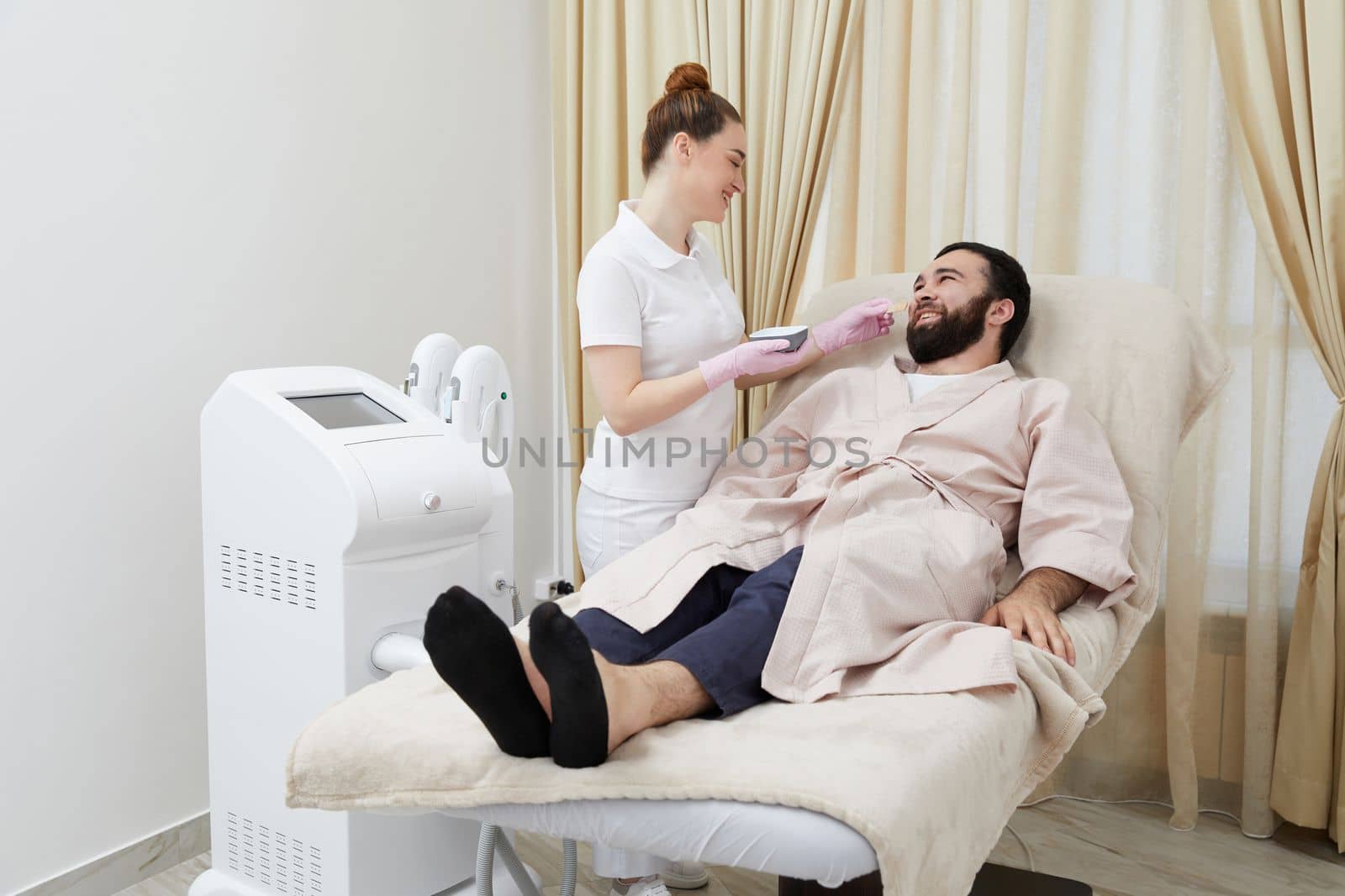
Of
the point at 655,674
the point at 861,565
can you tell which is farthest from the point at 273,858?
the point at 861,565

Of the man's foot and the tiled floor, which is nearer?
the man's foot

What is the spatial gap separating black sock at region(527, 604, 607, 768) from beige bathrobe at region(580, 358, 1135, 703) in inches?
12.2

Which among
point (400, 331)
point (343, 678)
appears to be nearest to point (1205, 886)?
point (343, 678)

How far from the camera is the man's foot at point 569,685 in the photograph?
928 mm

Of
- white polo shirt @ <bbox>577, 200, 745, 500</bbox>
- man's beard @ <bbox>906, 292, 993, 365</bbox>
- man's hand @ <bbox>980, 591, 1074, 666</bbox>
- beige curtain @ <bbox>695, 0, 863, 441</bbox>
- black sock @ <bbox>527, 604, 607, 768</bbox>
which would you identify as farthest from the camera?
beige curtain @ <bbox>695, 0, 863, 441</bbox>

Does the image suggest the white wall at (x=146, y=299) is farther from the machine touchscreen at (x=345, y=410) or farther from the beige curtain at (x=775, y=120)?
the beige curtain at (x=775, y=120)

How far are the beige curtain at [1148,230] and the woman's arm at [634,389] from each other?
86cm

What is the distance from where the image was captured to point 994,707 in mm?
1136

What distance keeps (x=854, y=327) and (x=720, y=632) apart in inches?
33.7

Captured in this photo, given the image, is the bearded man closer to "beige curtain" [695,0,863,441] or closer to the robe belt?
the robe belt

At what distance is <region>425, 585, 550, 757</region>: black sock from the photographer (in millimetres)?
929

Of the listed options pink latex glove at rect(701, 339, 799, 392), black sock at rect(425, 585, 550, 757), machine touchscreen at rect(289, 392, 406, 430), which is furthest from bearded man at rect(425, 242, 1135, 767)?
machine touchscreen at rect(289, 392, 406, 430)

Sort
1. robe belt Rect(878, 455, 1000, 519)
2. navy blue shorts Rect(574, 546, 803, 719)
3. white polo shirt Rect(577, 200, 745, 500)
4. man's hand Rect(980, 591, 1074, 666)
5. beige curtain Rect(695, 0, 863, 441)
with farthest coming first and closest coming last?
beige curtain Rect(695, 0, 863, 441) < white polo shirt Rect(577, 200, 745, 500) < robe belt Rect(878, 455, 1000, 519) < man's hand Rect(980, 591, 1074, 666) < navy blue shorts Rect(574, 546, 803, 719)

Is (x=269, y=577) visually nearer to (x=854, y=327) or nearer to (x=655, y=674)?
(x=655, y=674)
